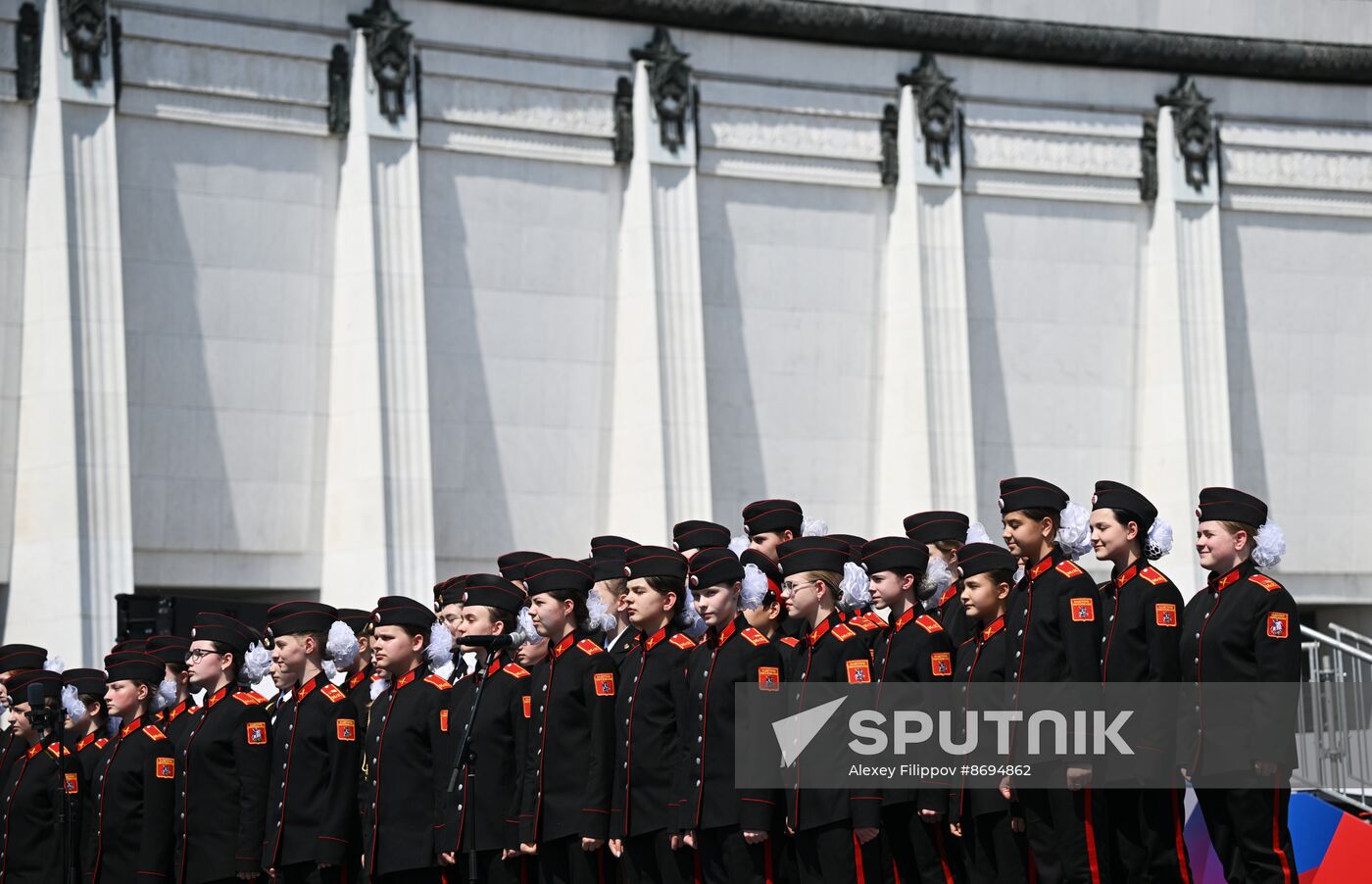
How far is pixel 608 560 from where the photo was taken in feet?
39.9

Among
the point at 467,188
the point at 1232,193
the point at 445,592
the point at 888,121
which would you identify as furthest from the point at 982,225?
the point at 445,592

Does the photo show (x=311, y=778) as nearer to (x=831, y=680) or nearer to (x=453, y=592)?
(x=453, y=592)

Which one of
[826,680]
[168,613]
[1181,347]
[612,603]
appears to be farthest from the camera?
[1181,347]

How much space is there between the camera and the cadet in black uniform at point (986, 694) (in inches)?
414

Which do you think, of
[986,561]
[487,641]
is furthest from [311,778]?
[986,561]

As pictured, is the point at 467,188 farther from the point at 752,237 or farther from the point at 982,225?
the point at 982,225

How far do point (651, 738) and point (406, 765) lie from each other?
1.89 metres

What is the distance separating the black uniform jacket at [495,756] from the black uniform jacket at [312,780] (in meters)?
0.84

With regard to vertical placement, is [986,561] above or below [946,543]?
below

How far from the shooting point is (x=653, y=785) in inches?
434

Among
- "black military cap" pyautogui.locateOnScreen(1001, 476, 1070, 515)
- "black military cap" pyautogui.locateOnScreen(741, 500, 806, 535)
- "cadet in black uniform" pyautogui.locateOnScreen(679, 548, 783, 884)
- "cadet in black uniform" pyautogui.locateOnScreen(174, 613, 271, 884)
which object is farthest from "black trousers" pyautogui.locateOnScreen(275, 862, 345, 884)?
"black military cap" pyautogui.locateOnScreen(1001, 476, 1070, 515)

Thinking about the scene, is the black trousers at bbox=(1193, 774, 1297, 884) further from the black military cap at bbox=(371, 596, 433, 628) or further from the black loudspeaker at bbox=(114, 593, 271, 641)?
the black loudspeaker at bbox=(114, 593, 271, 641)

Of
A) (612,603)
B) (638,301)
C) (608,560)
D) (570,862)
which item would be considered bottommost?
(570,862)

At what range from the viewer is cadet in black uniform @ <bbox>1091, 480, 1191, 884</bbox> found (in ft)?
32.9
